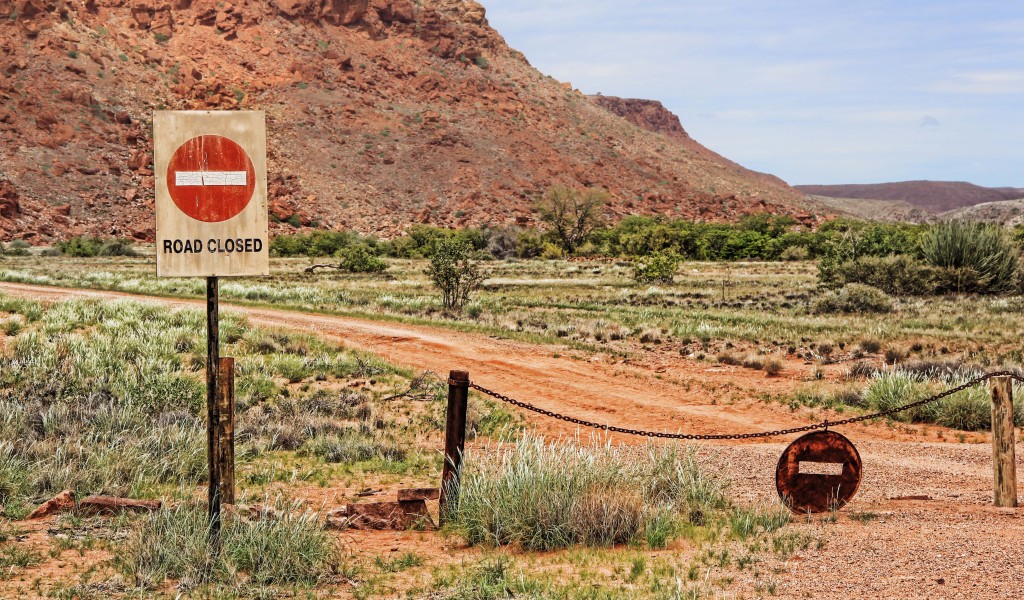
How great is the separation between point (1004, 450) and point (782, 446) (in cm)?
399

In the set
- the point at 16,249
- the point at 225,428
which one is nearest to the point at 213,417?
the point at 225,428

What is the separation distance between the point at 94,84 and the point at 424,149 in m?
29.7

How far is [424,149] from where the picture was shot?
91000mm

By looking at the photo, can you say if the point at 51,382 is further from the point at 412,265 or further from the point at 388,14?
the point at 388,14

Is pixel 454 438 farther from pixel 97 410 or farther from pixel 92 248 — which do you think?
pixel 92 248

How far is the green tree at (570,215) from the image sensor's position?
7006 cm

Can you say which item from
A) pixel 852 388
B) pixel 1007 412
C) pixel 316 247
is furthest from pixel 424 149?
pixel 1007 412

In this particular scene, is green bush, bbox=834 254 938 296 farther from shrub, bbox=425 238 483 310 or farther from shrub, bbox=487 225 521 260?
shrub, bbox=487 225 521 260

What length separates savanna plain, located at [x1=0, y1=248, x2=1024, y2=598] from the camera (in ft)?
20.1

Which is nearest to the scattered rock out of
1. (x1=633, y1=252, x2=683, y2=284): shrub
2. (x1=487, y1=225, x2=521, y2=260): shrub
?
(x1=633, y1=252, x2=683, y2=284): shrub

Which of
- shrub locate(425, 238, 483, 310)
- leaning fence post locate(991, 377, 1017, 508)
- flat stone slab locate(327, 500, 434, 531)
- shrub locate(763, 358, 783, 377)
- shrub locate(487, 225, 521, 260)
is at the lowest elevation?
flat stone slab locate(327, 500, 434, 531)

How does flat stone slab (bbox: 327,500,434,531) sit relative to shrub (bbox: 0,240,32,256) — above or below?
below

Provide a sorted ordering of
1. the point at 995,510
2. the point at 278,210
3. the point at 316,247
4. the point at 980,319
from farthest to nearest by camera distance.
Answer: the point at 278,210 → the point at 316,247 → the point at 980,319 → the point at 995,510

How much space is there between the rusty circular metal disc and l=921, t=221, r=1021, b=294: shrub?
88.5ft
